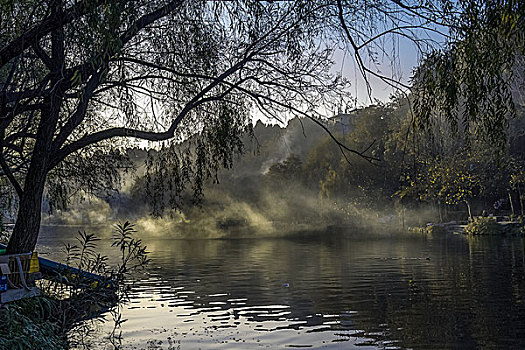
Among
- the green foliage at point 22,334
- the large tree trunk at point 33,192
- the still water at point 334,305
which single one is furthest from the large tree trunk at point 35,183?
the still water at point 334,305

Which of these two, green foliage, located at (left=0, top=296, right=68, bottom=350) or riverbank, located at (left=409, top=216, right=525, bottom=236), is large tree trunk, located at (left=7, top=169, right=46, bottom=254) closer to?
green foliage, located at (left=0, top=296, right=68, bottom=350)

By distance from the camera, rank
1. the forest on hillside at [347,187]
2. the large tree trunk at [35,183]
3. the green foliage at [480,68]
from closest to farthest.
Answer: the green foliage at [480,68] → the large tree trunk at [35,183] → the forest on hillside at [347,187]

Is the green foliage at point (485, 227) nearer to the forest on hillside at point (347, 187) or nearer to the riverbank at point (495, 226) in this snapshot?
the riverbank at point (495, 226)

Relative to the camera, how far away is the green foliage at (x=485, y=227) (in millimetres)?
39553

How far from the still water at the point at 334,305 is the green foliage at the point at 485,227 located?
1442 centimetres

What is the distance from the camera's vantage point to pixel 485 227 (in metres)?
39.9

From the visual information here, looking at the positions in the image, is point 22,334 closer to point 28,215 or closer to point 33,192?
point 28,215

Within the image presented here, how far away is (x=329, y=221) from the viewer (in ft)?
209

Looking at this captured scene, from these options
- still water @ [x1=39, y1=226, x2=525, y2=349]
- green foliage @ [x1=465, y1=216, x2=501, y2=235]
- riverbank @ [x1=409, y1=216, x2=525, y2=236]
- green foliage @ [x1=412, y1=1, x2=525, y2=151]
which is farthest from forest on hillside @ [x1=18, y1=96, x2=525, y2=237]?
green foliage @ [x1=412, y1=1, x2=525, y2=151]

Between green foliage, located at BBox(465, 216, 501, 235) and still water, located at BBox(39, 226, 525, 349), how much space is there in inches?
568

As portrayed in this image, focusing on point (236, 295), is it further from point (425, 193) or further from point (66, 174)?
point (425, 193)

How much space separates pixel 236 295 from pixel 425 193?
3057 cm

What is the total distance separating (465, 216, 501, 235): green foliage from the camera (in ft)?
130

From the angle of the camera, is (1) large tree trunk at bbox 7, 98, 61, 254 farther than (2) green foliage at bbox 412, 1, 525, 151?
Yes
